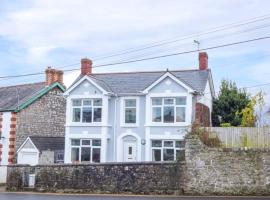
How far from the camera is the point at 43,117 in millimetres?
43375

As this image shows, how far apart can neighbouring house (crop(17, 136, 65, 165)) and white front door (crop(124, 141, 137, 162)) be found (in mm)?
6186

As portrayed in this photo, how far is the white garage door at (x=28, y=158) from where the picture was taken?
1570 inches

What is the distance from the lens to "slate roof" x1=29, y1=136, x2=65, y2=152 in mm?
40281

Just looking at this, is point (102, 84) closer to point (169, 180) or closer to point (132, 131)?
point (132, 131)

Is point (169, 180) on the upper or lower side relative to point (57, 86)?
lower

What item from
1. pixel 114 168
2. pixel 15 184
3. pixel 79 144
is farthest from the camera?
pixel 79 144

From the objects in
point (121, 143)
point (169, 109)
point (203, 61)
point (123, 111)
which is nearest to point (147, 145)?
point (121, 143)

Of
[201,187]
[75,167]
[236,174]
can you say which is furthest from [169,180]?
[75,167]

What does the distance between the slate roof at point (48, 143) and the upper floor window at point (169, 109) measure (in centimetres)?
950

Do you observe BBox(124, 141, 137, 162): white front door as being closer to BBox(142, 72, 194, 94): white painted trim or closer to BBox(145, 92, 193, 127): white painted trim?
BBox(145, 92, 193, 127): white painted trim

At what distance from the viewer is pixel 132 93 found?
38281 millimetres

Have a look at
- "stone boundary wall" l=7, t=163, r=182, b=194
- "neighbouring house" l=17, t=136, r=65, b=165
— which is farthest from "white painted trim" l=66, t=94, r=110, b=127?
"stone boundary wall" l=7, t=163, r=182, b=194

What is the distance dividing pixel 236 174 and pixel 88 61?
19343 mm

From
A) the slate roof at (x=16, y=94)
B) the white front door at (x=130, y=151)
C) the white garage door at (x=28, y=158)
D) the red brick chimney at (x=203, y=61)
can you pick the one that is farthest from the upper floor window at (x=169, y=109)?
the slate roof at (x=16, y=94)
